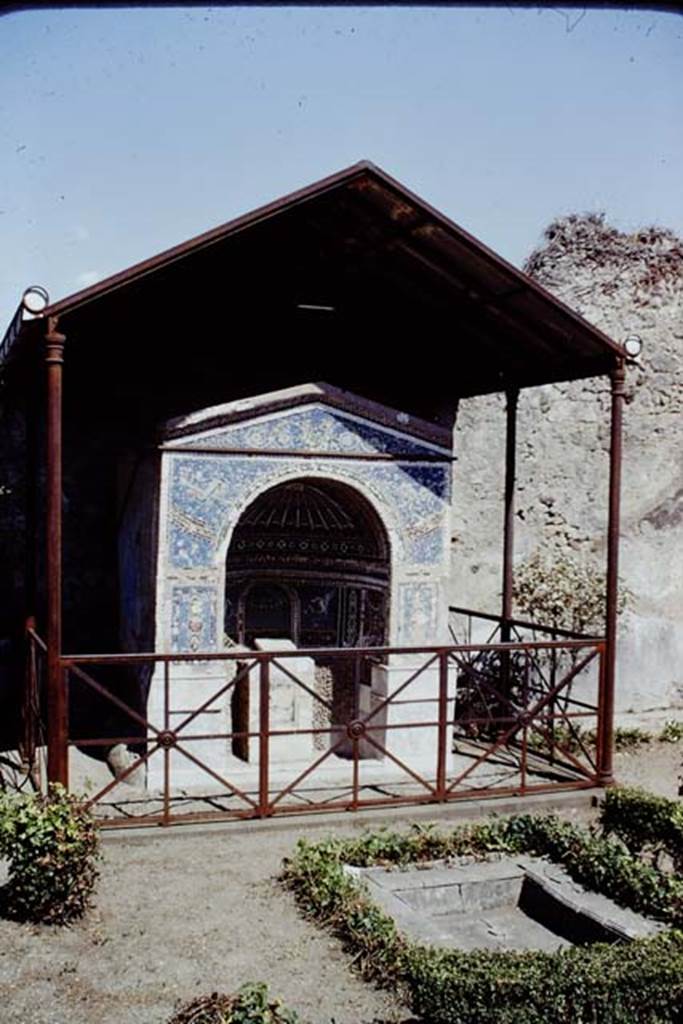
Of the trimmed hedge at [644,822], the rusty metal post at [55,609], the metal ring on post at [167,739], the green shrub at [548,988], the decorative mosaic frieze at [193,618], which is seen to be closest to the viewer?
the green shrub at [548,988]

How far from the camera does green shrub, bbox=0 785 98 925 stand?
738 cm

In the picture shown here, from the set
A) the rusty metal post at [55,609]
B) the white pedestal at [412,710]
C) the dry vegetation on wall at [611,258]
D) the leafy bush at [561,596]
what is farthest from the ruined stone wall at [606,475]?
the rusty metal post at [55,609]

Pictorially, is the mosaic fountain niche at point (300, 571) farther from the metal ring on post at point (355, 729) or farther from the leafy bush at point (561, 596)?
the leafy bush at point (561, 596)

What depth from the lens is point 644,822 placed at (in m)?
8.81

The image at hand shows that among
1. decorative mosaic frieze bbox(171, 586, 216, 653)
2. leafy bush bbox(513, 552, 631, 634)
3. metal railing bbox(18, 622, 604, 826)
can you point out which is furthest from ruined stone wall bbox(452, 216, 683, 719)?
decorative mosaic frieze bbox(171, 586, 216, 653)

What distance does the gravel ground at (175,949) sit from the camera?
20.8 ft

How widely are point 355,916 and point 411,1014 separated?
1.09 meters

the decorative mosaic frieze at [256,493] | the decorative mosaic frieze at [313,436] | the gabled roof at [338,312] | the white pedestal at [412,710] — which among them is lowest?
the white pedestal at [412,710]

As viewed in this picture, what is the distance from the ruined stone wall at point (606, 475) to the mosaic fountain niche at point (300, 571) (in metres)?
3.55

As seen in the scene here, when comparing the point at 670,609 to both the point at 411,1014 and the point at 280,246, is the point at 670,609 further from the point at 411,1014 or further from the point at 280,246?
the point at 411,1014

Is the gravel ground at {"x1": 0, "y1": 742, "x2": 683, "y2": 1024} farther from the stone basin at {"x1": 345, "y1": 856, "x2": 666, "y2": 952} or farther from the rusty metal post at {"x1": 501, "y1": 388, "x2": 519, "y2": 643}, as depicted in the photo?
the rusty metal post at {"x1": 501, "y1": 388, "x2": 519, "y2": 643}

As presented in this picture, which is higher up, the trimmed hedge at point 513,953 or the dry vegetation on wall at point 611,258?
the dry vegetation on wall at point 611,258

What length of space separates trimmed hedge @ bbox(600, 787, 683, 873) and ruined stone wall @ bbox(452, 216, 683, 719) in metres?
6.52

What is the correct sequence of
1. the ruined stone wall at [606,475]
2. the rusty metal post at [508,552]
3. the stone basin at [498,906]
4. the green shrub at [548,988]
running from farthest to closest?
the ruined stone wall at [606,475], the rusty metal post at [508,552], the stone basin at [498,906], the green shrub at [548,988]
